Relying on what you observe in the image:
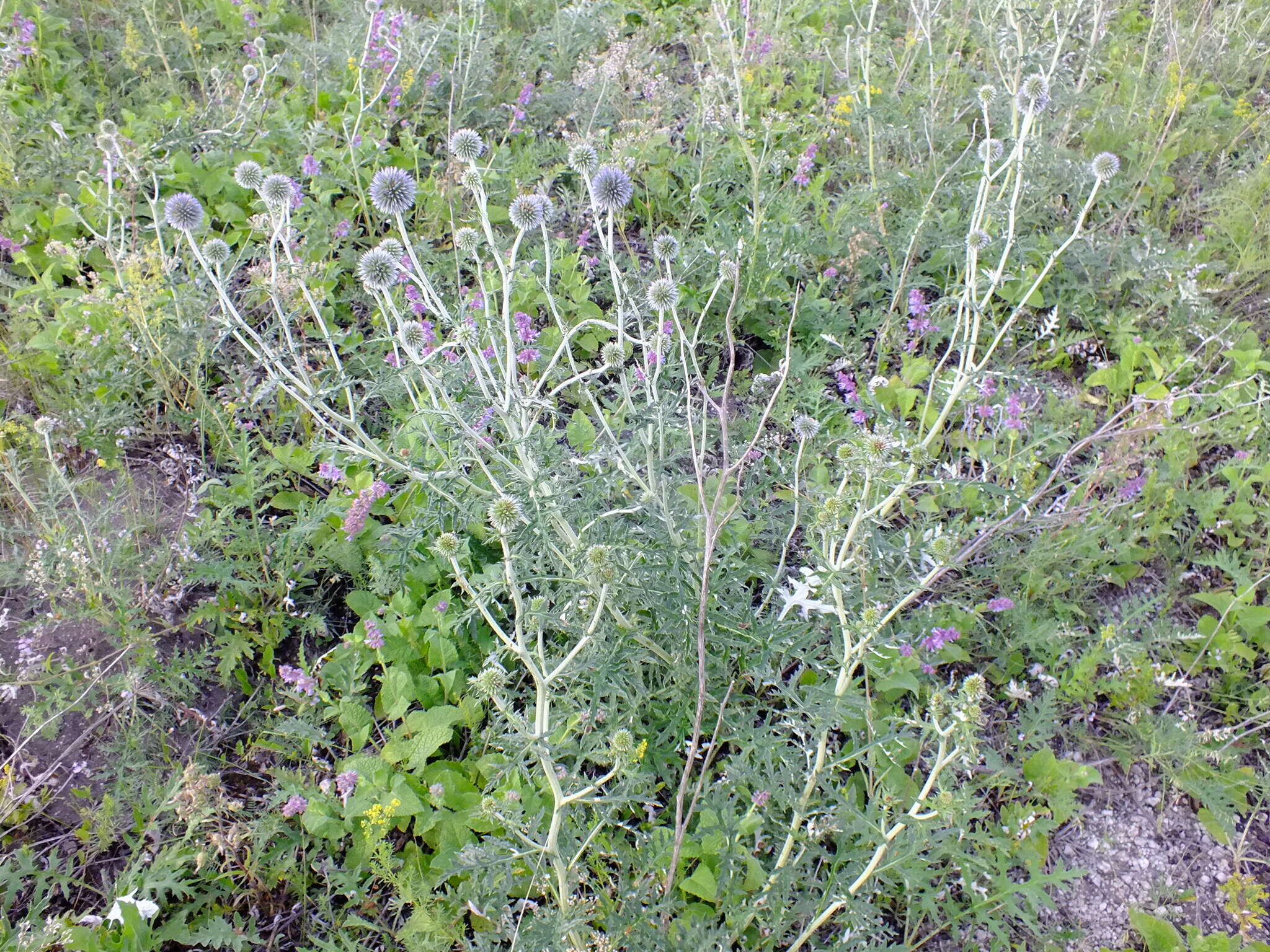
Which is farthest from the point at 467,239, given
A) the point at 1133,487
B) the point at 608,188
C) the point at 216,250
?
the point at 1133,487

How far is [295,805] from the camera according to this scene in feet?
7.57

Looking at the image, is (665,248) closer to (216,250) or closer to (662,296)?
(662,296)

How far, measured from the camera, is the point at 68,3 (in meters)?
5.15

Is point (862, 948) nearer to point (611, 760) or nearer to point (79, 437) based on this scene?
point (611, 760)

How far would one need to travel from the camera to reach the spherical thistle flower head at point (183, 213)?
269cm

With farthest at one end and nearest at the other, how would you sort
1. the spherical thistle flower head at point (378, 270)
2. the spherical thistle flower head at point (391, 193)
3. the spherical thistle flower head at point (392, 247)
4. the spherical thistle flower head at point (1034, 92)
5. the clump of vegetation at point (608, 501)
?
1. the spherical thistle flower head at point (1034, 92)
2. the spherical thistle flower head at point (391, 193)
3. the spherical thistle flower head at point (392, 247)
4. the spherical thistle flower head at point (378, 270)
5. the clump of vegetation at point (608, 501)

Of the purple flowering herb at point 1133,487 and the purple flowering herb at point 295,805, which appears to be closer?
the purple flowering herb at point 295,805

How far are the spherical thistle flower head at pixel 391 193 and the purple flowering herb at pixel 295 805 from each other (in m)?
1.84

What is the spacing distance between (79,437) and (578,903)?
2.64 metres

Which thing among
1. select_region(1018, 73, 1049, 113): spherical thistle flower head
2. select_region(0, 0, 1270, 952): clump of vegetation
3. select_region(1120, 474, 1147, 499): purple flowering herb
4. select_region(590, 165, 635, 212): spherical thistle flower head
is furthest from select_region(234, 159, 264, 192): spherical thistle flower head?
select_region(1120, 474, 1147, 499): purple flowering herb

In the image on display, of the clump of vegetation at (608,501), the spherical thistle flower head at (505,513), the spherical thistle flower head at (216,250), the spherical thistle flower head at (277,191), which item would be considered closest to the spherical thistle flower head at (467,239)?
the clump of vegetation at (608,501)

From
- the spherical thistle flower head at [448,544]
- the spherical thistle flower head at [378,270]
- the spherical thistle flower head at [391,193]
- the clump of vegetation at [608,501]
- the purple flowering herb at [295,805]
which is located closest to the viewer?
the spherical thistle flower head at [448,544]

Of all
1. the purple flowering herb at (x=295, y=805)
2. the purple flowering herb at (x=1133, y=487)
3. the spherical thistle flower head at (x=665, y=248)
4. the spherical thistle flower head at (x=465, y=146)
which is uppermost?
the spherical thistle flower head at (x=465, y=146)

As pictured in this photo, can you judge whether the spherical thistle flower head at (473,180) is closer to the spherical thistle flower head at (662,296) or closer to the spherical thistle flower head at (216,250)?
the spherical thistle flower head at (662,296)
